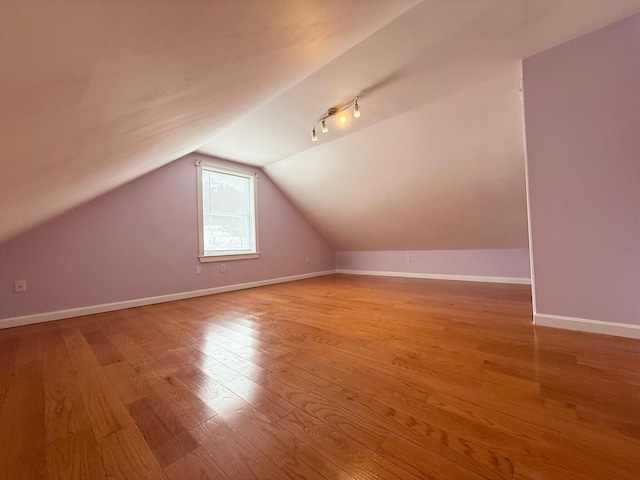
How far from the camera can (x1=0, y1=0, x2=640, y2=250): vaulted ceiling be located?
545 millimetres

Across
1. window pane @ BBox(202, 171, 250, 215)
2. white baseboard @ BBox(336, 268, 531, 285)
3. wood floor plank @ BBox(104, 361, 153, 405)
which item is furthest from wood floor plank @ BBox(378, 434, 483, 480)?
white baseboard @ BBox(336, 268, 531, 285)

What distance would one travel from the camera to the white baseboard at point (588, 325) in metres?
1.66

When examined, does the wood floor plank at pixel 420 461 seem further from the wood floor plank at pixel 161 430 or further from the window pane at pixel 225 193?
the window pane at pixel 225 193

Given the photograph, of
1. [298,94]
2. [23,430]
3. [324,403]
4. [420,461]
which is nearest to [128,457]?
Answer: [23,430]

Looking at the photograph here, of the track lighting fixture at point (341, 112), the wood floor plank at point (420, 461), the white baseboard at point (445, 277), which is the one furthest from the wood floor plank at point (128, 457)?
the white baseboard at point (445, 277)

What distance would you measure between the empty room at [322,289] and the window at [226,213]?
8 centimetres

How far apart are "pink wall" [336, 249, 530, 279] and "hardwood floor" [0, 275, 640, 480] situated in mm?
2240

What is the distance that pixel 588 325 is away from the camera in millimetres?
1784

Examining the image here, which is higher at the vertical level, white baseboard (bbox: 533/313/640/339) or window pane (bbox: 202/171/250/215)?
window pane (bbox: 202/171/250/215)

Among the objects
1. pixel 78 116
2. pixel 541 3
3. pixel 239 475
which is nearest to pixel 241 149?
pixel 78 116

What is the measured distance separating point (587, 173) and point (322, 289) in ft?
10.3

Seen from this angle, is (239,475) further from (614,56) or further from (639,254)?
(614,56)

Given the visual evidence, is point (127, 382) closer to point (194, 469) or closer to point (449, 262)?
point (194, 469)

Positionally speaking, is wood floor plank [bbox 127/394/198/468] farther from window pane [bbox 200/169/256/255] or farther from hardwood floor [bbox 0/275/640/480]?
window pane [bbox 200/169/256/255]
